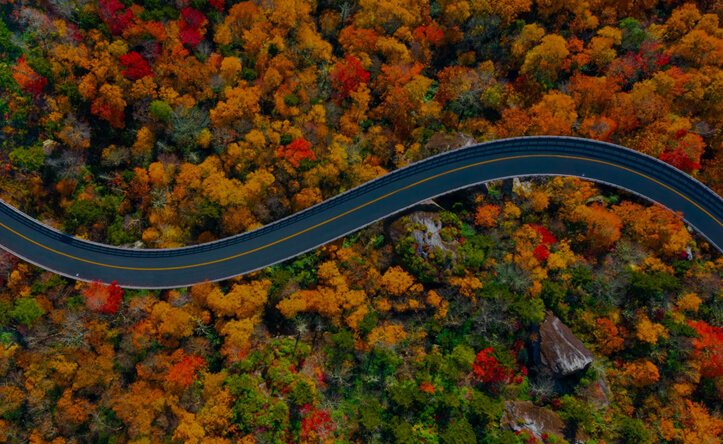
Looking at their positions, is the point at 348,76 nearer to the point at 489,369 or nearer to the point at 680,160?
the point at 489,369

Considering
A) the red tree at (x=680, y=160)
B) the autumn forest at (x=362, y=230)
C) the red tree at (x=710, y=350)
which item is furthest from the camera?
the red tree at (x=680, y=160)

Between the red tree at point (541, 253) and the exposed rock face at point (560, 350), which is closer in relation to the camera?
the exposed rock face at point (560, 350)

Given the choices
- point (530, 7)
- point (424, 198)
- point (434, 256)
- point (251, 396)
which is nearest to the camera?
point (251, 396)

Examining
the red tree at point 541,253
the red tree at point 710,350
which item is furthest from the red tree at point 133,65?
the red tree at point 710,350

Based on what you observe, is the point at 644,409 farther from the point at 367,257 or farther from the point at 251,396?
the point at 251,396

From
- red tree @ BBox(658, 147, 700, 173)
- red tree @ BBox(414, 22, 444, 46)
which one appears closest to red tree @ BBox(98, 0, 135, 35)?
red tree @ BBox(414, 22, 444, 46)

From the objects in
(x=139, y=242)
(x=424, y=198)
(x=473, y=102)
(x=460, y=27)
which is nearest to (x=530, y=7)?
(x=460, y=27)

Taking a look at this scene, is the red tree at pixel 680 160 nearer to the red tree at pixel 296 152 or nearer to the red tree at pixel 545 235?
the red tree at pixel 545 235

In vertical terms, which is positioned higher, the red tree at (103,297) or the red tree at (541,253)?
the red tree at (541,253)
